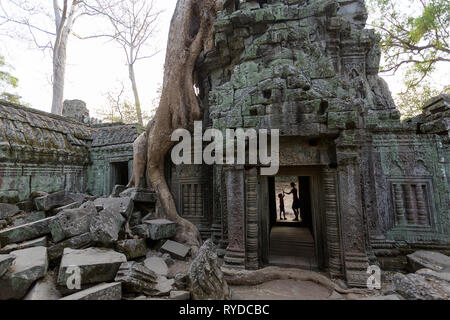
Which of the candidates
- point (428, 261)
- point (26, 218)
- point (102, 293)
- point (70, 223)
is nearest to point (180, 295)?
point (102, 293)

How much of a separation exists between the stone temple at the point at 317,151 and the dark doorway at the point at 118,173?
93.4 inches

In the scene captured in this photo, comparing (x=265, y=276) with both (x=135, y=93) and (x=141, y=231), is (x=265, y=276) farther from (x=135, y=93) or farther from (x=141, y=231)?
(x=135, y=93)

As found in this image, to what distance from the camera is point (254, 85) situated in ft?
13.1

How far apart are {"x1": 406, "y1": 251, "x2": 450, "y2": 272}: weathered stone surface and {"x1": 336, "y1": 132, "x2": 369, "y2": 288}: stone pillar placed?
3.84 ft

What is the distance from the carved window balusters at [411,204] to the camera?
4.16 m

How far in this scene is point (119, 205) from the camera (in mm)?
4293

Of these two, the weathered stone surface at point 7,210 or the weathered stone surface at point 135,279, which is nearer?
the weathered stone surface at point 135,279

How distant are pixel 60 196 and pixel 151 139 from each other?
2.46 m

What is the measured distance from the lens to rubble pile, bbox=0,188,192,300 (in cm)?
249

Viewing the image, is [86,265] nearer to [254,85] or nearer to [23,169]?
[254,85]

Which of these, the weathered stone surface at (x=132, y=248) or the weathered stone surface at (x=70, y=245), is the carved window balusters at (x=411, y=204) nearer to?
the weathered stone surface at (x=132, y=248)

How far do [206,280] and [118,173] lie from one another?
275 inches

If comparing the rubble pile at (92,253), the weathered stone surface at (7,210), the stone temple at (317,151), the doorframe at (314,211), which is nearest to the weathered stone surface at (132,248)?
the rubble pile at (92,253)
